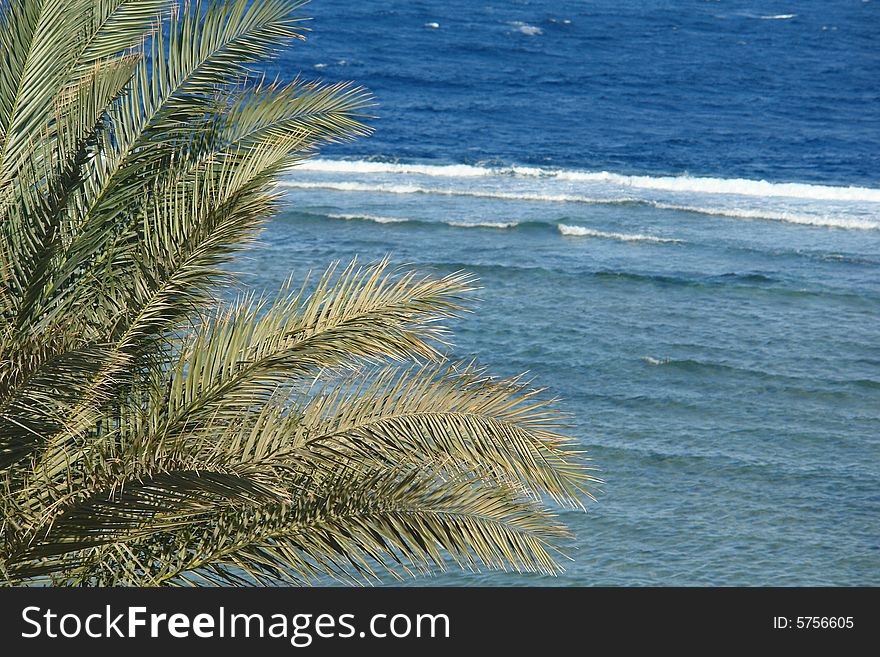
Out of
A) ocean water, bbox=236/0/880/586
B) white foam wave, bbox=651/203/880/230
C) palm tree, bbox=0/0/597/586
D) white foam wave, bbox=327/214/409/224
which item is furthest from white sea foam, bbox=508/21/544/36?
palm tree, bbox=0/0/597/586

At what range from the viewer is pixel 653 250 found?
76.0 feet

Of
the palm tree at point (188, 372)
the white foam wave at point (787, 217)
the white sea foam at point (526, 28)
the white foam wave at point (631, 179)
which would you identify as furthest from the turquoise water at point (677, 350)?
the white sea foam at point (526, 28)

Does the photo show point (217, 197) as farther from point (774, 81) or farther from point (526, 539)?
point (774, 81)

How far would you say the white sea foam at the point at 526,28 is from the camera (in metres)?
55.9

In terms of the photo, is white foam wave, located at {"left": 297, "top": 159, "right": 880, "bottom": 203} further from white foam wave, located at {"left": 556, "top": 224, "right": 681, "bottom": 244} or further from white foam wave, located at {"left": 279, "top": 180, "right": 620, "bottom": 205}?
white foam wave, located at {"left": 556, "top": 224, "right": 681, "bottom": 244}

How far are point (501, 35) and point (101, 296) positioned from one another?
51.9 metres

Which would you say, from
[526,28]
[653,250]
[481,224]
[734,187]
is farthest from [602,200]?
[526,28]

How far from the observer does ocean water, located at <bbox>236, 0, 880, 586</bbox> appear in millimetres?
11938

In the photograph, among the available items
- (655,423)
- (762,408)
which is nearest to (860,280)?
(762,408)

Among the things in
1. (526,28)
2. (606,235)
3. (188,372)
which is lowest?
(606,235)

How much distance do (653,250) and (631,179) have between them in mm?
9143

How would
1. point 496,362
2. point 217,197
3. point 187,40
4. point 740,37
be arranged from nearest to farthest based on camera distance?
1. point 217,197
2. point 187,40
3. point 496,362
4. point 740,37

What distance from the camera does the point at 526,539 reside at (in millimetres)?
5379

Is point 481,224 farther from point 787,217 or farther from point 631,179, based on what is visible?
point 631,179
